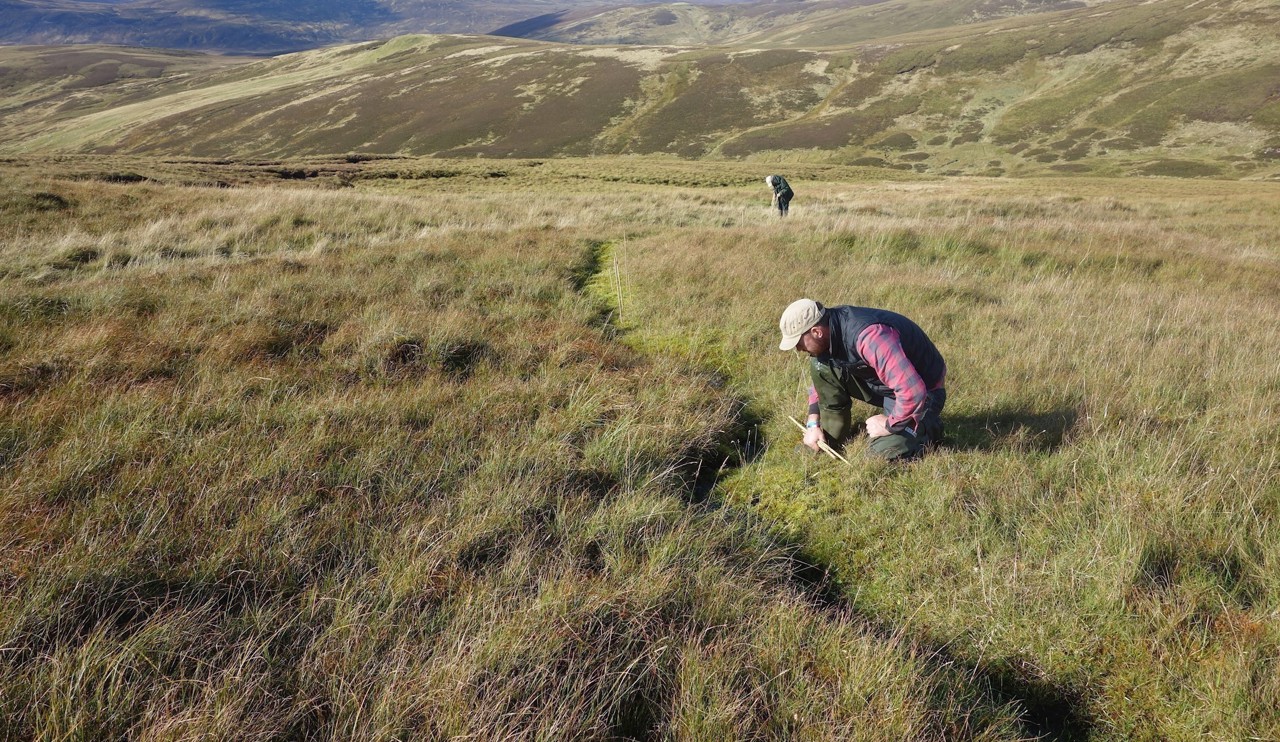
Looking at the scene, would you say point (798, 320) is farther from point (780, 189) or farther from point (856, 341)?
point (780, 189)

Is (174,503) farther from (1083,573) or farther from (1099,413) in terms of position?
(1099,413)

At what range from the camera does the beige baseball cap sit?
368 cm

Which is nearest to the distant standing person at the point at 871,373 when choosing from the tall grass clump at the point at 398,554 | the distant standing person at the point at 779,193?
the tall grass clump at the point at 398,554

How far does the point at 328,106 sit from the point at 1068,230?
108898 millimetres

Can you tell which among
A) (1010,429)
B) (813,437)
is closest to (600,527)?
(813,437)

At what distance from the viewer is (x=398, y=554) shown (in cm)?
274

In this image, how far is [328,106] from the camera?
92.6 meters

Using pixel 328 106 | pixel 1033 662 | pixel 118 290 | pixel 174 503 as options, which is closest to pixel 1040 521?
pixel 1033 662

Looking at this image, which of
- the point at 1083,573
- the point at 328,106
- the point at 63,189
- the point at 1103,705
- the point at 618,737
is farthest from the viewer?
the point at 328,106

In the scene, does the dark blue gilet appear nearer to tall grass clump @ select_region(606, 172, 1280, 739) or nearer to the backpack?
tall grass clump @ select_region(606, 172, 1280, 739)

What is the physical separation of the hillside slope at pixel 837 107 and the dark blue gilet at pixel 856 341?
70916mm

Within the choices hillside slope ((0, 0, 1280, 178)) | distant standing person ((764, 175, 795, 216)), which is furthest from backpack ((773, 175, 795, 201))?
hillside slope ((0, 0, 1280, 178))

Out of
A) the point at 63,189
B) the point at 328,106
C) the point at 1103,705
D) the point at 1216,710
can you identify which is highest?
the point at 328,106

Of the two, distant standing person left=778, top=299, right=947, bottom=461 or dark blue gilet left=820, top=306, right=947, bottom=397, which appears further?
dark blue gilet left=820, top=306, right=947, bottom=397
